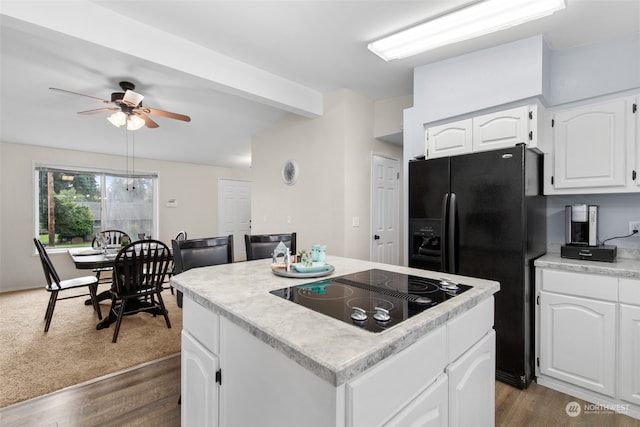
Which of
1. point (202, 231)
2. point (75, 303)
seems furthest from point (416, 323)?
point (202, 231)

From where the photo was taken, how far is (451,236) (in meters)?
2.28

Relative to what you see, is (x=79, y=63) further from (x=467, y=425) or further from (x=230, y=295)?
(x=467, y=425)

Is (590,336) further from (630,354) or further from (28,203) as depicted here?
(28,203)

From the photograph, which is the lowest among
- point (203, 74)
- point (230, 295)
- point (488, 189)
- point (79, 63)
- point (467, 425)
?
point (467, 425)

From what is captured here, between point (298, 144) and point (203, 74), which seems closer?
point (203, 74)

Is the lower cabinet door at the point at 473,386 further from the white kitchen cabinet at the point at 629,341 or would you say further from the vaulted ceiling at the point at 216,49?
the vaulted ceiling at the point at 216,49

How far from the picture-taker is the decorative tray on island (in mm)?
1521

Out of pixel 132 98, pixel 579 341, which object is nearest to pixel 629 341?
pixel 579 341

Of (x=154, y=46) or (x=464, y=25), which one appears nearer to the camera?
(x=464, y=25)

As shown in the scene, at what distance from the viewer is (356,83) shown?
3.44 meters

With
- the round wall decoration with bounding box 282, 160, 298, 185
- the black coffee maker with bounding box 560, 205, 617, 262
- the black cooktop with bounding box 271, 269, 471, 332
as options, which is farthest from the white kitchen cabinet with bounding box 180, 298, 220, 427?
the round wall decoration with bounding box 282, 160, 298, 185

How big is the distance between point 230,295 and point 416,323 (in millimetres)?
718

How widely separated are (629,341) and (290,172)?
143 inches

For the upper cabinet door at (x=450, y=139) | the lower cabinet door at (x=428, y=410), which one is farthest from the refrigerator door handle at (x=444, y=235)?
the lower cabinet door at (x=428, y=410)
